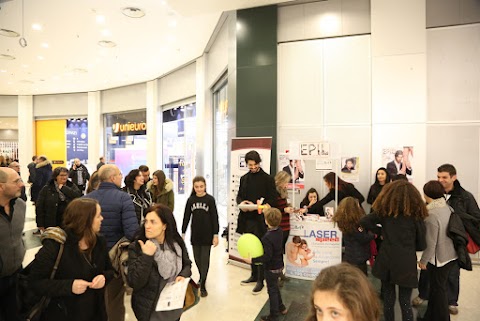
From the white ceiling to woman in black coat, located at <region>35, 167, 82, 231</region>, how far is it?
11.5ft

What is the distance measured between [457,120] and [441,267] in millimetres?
3256

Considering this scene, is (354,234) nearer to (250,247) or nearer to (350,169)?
(250,247)

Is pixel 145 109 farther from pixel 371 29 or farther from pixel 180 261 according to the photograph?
pixel 180 261

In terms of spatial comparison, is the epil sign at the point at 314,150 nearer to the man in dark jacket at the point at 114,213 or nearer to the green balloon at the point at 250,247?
the green balloon at the point at 250,247

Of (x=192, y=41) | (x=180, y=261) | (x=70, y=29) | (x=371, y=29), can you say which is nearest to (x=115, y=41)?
(x=70, y=29)

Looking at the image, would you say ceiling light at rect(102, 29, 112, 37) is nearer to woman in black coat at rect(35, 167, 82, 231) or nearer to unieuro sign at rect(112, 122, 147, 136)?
woman in black coat at rect(35, 167, 82, 231)

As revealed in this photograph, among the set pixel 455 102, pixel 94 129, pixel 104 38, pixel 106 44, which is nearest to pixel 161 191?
pixel 455 102

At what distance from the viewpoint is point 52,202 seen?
475 cm

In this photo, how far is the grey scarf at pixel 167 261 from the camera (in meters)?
1.98

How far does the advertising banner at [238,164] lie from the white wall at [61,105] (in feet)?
41.3

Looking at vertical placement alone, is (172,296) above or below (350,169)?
below

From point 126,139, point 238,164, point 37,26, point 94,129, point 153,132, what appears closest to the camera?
point 238,164

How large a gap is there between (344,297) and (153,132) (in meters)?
11.8

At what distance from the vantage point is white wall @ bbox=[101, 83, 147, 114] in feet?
42.5
